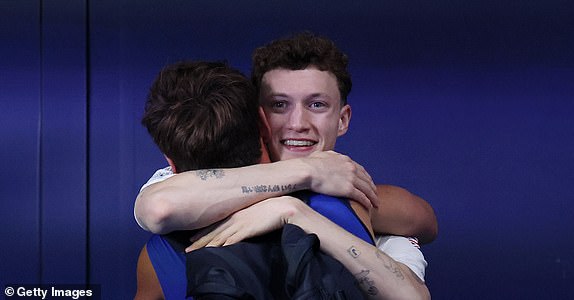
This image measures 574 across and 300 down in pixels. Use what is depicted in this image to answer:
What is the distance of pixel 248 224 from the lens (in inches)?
63.2

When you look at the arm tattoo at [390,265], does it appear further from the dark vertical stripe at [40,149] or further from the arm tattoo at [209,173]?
the dark vertical stripe at [40,149]

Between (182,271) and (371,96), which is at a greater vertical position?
(371,96)

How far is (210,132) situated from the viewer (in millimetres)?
1613

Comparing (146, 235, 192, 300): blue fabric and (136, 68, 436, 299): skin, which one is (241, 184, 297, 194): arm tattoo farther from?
(146, 235, 192, 300): blue fabric

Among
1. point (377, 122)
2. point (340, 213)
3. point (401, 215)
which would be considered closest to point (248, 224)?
point (340, 213)

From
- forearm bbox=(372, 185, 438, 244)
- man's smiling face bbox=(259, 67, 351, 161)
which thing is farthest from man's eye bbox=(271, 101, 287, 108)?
forearm bbox=(372, 185, 438, 244)

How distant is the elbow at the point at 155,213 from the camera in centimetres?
159

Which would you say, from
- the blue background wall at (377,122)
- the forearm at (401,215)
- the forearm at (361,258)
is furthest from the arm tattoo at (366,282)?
the blue background wall at (377,122)

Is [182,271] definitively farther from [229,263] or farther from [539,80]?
[539,80]

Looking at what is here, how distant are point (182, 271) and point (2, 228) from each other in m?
1.60

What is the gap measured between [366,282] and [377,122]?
1.51 metres

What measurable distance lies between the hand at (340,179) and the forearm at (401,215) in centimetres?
7

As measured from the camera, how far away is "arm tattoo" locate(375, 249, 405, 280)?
1.63m

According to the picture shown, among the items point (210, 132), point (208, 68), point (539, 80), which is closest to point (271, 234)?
point (210, 132)
